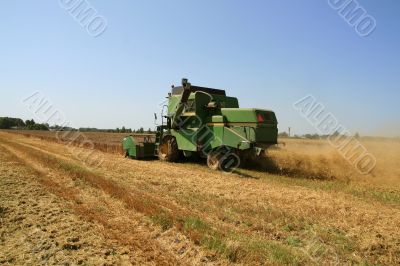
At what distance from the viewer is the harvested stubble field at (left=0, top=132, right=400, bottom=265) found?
4625mm

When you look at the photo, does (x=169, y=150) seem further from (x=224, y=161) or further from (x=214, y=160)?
(x=224, y=161)

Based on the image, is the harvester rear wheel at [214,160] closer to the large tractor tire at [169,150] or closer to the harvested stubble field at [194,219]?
the harvested stubble field at [194,219]

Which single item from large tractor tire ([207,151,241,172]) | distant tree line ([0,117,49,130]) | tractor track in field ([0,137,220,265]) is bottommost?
tractor track in field ([0,137,220,265])

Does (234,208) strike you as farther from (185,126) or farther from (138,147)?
(138,147)

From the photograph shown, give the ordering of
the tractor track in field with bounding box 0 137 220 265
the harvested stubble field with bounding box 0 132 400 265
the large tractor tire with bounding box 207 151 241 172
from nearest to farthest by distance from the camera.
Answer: the tractor track in field with bounding box 0 137 220 265 → the harvested stubble field with bounding box 0 132 400 265 → the large tractor tire with bounding box 207 151 241 172

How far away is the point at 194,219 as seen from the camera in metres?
6.00

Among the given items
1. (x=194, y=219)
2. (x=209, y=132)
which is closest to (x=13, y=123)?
(x=209, y=132)

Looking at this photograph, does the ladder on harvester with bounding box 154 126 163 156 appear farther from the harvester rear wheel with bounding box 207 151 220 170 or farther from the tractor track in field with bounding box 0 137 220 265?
the tractor track in field with bounding box 0 137 220 265

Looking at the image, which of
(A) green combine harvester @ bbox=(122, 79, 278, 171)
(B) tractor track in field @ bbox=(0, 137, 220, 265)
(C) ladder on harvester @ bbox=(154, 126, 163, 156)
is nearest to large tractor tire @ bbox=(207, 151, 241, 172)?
(A) green combine harvester @ bbox=(122, 79, 278, 171)

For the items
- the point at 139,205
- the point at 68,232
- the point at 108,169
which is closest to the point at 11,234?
the point at 68,232

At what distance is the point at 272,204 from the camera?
7.59 metres

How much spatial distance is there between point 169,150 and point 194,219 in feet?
31.8

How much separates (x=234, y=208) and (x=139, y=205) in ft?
5.96

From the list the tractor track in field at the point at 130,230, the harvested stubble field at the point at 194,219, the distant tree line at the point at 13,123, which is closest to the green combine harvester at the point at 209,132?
the harvested stubble field at the point at 194,219
